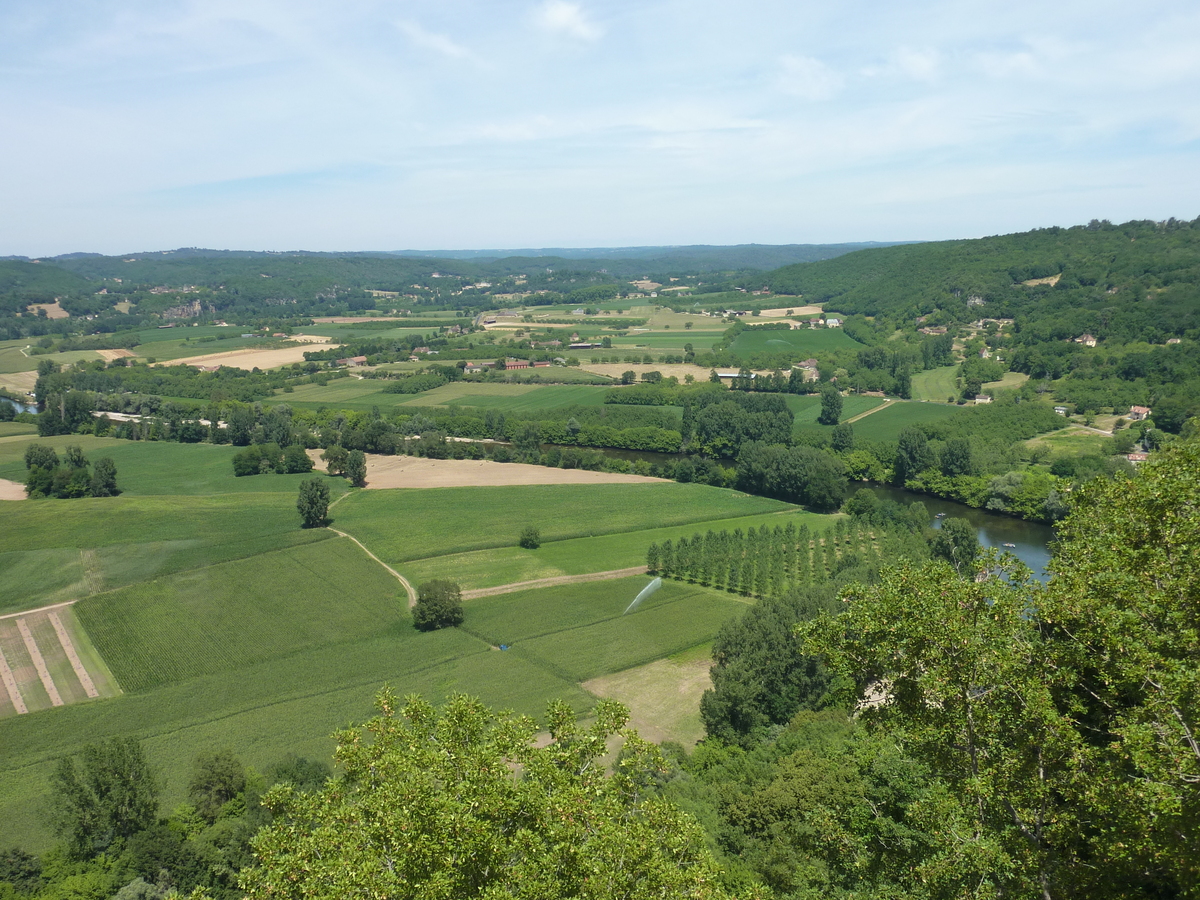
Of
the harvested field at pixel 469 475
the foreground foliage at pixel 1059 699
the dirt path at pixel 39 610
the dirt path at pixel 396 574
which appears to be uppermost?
the foreground foliage at pixel 1059 699

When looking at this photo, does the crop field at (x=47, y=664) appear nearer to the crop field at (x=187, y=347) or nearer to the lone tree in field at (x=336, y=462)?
the lone tree in field at (x=336, y=462)

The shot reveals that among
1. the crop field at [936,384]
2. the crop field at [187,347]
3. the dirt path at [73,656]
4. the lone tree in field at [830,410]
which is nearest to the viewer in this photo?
the dirt path at [73,656]

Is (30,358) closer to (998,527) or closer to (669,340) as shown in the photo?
(669,340)

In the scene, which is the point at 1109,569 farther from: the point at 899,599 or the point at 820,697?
the point at 820,697

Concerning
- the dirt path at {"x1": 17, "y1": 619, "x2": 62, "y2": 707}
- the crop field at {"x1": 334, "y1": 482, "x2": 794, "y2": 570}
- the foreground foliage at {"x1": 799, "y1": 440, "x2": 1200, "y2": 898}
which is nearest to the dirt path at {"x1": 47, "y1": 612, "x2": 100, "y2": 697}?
the dirt path at {"x1": 17, "y1": 619, "x2": 62, "y2": 707}

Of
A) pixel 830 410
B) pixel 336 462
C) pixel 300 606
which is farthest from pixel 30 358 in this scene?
pixel 830 410

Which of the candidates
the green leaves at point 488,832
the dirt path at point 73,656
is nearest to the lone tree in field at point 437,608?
the dirt path at point 73,656
